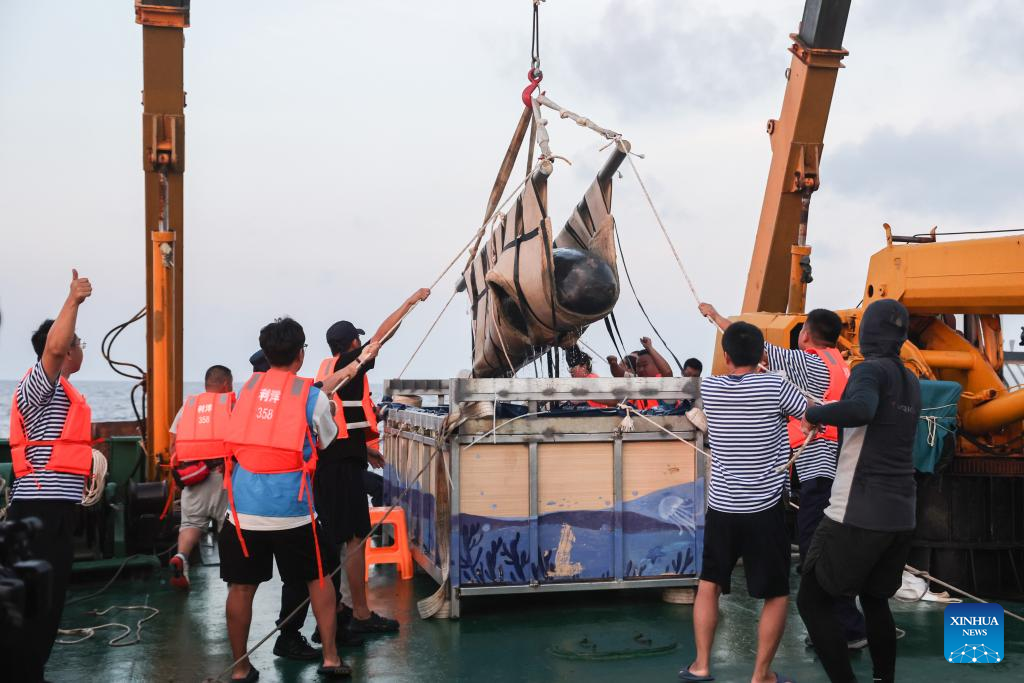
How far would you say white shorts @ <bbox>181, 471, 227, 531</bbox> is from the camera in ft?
25.5

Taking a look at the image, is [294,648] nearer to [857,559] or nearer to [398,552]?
[398,552]

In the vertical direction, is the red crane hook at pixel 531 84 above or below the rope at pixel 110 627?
above

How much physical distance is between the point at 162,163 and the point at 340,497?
494 centimetres

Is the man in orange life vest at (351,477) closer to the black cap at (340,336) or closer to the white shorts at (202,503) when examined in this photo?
the black cap at (340,336)

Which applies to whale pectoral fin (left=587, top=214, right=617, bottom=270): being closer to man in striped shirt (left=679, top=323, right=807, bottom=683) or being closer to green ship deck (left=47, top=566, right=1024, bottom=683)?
green ship deck (left=47, top=566, right=1024, bottom=683)

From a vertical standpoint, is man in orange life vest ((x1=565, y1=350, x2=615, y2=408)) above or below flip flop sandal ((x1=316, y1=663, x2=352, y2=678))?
above

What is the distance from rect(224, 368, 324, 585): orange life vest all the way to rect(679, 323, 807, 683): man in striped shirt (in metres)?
2.09

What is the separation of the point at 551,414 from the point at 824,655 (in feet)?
9.13

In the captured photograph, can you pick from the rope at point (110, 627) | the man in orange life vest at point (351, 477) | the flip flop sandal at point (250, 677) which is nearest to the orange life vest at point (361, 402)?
the man in orange life vest at point (351, 477)

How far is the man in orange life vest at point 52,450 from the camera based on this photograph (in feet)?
15.3

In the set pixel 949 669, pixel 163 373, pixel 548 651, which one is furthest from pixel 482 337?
pixel 949 669

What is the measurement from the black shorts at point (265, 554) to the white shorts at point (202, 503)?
269 centimetres

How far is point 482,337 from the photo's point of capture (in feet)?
29.7

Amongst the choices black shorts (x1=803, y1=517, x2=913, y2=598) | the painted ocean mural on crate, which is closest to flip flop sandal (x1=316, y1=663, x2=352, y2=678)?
the painted ocean mural on crate
